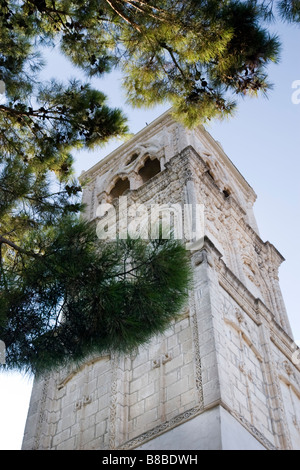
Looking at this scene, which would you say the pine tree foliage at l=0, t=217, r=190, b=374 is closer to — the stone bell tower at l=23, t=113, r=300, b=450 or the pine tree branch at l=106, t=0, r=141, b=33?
the stone bell tower at l=23, t=113, r=300, b=450

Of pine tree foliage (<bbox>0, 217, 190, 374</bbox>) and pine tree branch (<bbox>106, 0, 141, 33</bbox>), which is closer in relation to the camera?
pine tree foliage (<bbox>0, 217, 190, 374</bbox>)

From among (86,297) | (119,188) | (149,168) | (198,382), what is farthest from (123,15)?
(119,188)

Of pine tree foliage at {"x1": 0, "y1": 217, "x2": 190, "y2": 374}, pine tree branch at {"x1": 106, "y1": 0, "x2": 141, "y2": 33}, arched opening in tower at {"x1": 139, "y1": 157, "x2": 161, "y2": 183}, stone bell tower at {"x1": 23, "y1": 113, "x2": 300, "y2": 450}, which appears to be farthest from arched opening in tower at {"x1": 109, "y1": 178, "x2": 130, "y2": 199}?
pine tree foliage at {"x1": 0, "y1": 217, "x2": 190, "y2": 374}

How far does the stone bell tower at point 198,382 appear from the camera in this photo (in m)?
11.3

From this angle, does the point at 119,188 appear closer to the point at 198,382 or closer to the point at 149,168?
the point at 149,168

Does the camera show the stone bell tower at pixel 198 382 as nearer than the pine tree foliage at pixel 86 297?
No

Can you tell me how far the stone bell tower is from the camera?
1134cm

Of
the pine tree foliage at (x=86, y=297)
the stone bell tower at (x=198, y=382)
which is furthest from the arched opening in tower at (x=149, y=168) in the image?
the pine tree foliage at (x=86, y=297)

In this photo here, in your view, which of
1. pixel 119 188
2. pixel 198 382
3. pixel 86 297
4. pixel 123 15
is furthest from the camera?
pixel 119 188

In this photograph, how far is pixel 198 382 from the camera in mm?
11898

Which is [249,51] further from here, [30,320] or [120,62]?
[30,320]

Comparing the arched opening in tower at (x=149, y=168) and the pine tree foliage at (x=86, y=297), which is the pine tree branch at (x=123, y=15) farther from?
the arched opening in tower at (x=149, y=168)
